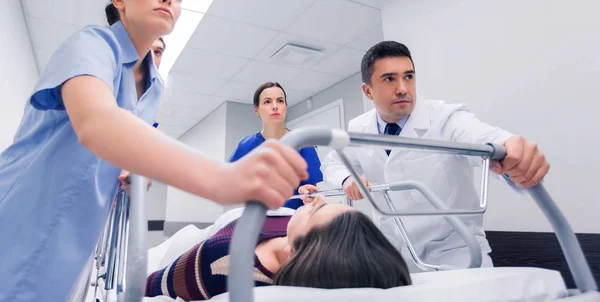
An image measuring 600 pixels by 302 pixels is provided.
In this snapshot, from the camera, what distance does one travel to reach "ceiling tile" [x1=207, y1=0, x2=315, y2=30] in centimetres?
305

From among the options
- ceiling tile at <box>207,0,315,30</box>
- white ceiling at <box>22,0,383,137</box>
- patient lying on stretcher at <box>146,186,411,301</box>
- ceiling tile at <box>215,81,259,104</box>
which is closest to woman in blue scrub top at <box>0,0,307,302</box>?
patient lying on stretcher at <box>146,186,411,301</box>

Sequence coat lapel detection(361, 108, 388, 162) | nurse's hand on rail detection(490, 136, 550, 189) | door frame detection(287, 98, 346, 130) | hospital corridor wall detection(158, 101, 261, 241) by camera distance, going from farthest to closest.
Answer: hospital corridor wall detection(158, 101, 261, 241), door frame detection(287, 98, 346, 130), coat lapel detection(361, 108, 388, 162), nurse's hand on rail detection(490, 136, 550, 189)

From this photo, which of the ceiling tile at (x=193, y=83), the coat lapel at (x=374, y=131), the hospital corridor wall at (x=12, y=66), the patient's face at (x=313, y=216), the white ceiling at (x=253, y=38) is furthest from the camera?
the ceiling tile at (x=193, y=83)

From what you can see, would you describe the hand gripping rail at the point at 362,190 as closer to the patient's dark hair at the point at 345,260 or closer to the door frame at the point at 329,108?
the patient's dark hair at the point at 345,260

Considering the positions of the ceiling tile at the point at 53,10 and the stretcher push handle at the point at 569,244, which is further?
the ceiling tile at the point at 53,10

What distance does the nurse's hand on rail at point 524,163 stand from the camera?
750 millimetres

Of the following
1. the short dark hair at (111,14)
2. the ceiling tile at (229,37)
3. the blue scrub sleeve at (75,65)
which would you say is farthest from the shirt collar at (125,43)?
the ceiling tile at (229,37)

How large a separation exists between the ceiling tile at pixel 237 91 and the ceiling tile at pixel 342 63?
3.70 feet

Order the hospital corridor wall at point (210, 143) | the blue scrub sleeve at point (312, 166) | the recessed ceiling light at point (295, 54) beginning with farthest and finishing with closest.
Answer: the hospital corridor wall at point (210, 143), the recessed ceiling light at point (295, 54), the blue scrub sleeve at point (312, 166)

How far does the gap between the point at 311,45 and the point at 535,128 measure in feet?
7.91

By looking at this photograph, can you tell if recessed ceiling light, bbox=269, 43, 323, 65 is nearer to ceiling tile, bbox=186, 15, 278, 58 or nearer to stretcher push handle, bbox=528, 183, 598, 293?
ceiling tile, bbox=186, 15, 278, 58

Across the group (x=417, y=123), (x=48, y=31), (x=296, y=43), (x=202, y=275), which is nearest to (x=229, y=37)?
(x=296, y=43)

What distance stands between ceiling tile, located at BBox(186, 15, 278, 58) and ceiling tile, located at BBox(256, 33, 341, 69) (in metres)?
0.07

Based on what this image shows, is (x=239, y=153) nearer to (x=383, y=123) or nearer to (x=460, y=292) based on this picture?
(x=383, y=123)
